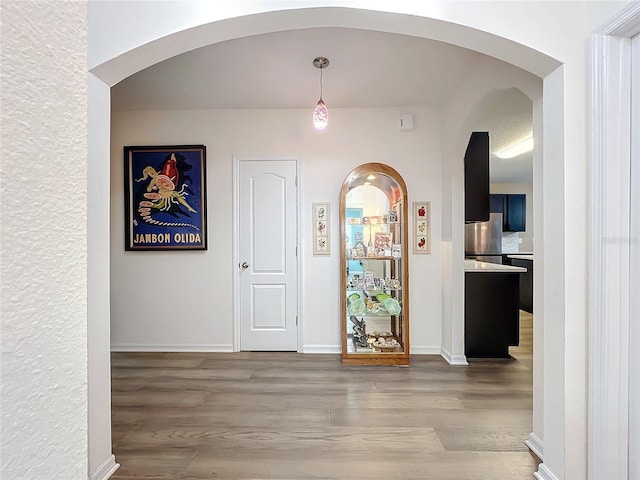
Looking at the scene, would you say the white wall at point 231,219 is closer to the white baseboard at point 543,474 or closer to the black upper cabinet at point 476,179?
the black upper cabinet at point 476,179

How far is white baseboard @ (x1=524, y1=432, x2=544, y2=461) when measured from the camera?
2.05m

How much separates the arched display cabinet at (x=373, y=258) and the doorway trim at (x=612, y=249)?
2.06 metres

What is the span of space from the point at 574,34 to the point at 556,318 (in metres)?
1.37

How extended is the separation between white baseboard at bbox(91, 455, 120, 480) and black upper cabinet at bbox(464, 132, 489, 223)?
3464 millimetres

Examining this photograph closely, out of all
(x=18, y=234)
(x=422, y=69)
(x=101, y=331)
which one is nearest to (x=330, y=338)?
(x=101, y=331)

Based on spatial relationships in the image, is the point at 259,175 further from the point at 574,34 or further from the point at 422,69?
the point at 574,34

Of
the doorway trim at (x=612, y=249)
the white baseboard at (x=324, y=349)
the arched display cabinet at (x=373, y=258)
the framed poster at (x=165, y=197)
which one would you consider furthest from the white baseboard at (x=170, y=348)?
the doorway trim at (x=612, y=249)

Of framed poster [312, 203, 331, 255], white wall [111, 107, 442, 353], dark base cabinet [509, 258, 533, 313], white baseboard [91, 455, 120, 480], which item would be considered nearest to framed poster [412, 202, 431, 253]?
white wall [111, 107, 442, 353]

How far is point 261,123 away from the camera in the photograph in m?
3.92

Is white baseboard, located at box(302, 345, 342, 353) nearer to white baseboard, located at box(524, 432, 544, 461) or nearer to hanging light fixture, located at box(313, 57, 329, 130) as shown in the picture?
white baseboard, located at box(524, 432, 544, 461)

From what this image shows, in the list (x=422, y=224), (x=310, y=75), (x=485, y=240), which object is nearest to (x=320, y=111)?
(x=310, y=75)

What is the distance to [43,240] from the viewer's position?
0.40 meters

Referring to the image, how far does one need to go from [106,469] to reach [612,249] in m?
2.74

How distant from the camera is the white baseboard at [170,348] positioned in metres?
3.95
